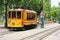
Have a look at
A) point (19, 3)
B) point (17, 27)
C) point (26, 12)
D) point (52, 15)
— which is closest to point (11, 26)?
point (17, 27)

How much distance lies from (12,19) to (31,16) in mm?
5727

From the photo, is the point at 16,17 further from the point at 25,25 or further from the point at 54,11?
the point at 54,11

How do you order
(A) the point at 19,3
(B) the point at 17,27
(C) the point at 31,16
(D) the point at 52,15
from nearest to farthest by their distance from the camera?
1. (B) the point at 17,27
2. (C) the point at 31,16
3. (A) the point at 19,3
4. (D) the point at 52,15

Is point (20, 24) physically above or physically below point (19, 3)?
below

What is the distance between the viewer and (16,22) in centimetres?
3753

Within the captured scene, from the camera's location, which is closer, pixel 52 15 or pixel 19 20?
pixel 19 20

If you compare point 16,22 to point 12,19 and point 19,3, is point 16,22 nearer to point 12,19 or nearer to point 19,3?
point 12,19

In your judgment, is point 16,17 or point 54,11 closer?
point 16,17

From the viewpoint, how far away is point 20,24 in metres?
37.6

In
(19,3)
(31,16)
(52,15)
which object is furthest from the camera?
(52,15)

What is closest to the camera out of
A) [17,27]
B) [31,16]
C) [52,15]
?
[17,27]

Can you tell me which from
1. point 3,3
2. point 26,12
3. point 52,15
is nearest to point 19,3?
point 3,3

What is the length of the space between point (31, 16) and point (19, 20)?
Answer: 17.7 ft

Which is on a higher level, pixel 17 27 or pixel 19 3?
pixel 19 3
